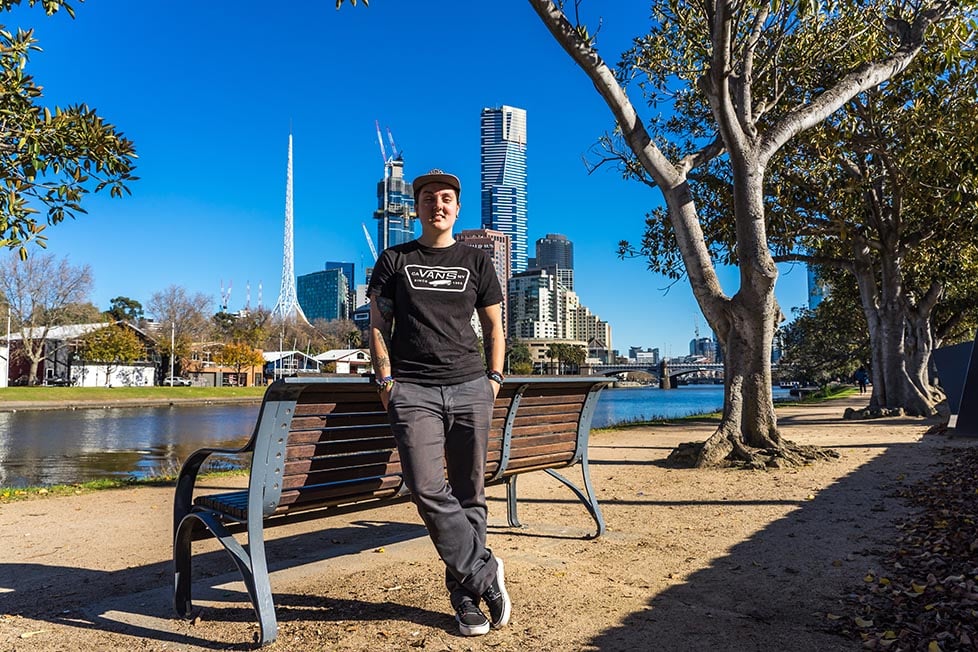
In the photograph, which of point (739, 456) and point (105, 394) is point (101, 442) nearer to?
point (739, 456)

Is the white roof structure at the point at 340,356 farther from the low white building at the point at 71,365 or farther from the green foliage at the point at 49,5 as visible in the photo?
the green foliage at the point at 49,5

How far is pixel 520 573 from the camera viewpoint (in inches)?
159

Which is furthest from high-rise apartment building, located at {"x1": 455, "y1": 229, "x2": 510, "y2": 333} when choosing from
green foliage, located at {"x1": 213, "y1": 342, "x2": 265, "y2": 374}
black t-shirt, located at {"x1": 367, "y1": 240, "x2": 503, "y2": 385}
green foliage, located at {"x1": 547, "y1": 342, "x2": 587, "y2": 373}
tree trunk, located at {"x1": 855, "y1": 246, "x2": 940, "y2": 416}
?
green foliage, located at {"x1": 213, "y1": 342, "x2": 265, "y2": 374}

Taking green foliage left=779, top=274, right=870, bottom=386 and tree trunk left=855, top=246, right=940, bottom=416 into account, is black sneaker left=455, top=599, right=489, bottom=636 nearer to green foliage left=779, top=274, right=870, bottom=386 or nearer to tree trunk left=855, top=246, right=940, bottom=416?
tree trunk left=855, top=246, right=940, bottom=416

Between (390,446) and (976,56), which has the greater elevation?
(976,56)

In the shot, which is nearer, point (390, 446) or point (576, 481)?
point (390, 446)

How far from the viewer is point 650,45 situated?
11.9 meters

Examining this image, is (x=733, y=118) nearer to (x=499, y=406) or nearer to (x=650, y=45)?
(x=650, y=45)

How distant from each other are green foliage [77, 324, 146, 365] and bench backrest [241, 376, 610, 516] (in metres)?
62.0

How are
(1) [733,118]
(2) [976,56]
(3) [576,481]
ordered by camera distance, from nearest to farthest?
(3) [576,481] → (1) [733,118] → (2) [976,56]

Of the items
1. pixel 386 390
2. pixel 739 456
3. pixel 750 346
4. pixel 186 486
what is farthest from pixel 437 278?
pixel 750 346

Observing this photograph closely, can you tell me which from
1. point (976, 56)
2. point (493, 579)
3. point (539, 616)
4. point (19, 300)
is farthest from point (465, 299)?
point (19, 300)

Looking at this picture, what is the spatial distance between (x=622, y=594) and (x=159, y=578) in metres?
2.64

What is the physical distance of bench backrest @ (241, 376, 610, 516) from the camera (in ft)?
10.0
